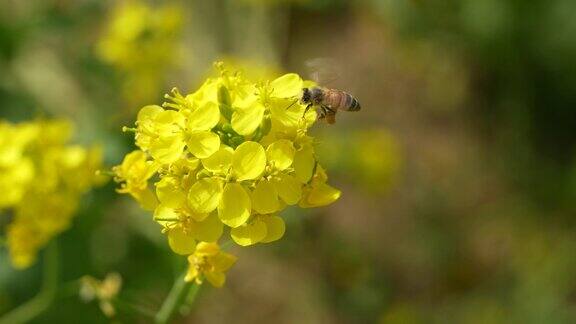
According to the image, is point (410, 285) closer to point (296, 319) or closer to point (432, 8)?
point (296, 319)

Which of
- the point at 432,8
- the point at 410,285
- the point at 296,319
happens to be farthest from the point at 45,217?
the point at 432,8

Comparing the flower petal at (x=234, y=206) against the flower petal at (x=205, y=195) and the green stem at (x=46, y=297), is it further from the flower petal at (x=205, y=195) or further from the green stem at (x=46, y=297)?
the green stem at (x=46, y=297)

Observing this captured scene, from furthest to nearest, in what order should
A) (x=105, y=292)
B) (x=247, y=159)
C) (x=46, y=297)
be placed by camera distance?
(x=46, y=297), (x=105, y=292), (x=247, y=159)

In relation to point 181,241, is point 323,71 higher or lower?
higher

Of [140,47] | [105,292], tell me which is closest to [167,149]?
[105,292]

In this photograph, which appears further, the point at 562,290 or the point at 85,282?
the point at 562,290

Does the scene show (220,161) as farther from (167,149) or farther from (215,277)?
(215,277)
